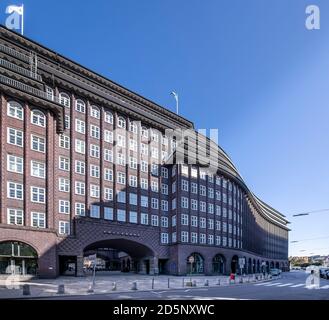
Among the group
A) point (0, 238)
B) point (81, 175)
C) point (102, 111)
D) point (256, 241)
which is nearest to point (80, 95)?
point (102, 111)

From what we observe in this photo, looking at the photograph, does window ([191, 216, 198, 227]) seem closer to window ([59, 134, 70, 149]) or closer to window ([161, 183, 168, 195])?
window ([161, 183, 168, 195])

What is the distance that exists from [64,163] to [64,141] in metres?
3.34

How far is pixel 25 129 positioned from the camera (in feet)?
157

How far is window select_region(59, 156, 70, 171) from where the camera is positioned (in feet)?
182

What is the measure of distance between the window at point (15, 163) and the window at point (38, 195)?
3.09 meters

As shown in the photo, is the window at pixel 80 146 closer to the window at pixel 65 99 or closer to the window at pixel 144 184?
the window at pixel 65 99

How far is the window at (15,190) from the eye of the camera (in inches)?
1788

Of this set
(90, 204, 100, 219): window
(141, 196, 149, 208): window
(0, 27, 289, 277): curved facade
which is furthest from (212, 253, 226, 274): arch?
(90, 204, 100, 219): window

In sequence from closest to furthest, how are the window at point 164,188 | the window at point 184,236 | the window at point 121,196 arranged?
1. the window at point 121,196
2. the window at point 184,236
3. the window at point 164,188

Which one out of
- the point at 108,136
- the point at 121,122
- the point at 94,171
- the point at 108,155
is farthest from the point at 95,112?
the point at 94,171

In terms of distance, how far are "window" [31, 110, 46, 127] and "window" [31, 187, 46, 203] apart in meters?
8.59

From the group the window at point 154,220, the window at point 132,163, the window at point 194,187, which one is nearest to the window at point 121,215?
the window at point 154,220

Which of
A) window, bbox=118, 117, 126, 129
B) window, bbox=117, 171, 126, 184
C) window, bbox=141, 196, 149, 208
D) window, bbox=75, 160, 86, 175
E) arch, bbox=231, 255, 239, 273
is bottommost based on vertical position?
arch, bbox=231, 255, 239, 273
